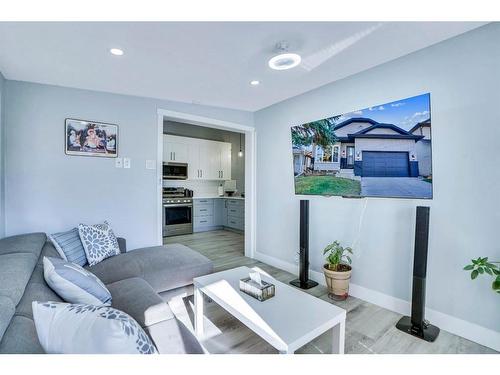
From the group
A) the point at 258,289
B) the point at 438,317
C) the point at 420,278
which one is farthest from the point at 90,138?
the point at 438,317

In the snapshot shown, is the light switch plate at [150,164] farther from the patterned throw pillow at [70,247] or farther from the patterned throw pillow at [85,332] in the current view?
the patterned throw pillow at [85,332]

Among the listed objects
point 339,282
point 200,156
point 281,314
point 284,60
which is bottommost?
point 339,282

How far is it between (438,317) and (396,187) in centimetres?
115

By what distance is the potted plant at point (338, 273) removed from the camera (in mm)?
2508

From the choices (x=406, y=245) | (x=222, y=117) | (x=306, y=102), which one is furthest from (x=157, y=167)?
(x=406, y=245)

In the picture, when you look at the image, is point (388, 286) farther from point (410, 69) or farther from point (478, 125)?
point (410, 69)

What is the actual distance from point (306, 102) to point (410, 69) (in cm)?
117

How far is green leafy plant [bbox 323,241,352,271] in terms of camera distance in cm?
258

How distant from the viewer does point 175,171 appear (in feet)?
18.1

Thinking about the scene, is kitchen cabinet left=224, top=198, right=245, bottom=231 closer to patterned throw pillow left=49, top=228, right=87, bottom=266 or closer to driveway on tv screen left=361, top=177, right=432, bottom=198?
driveway on tv screen left=361, top=177, right=432, bottom=198

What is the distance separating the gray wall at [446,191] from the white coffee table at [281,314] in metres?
1.11

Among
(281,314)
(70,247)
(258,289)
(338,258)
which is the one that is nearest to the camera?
(281,314)

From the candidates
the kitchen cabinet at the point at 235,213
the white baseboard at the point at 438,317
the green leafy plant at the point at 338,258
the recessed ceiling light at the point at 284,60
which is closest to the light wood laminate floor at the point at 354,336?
the white baseboard at the point at 438,317

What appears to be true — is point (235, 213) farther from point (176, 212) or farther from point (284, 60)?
point (284, 60)
